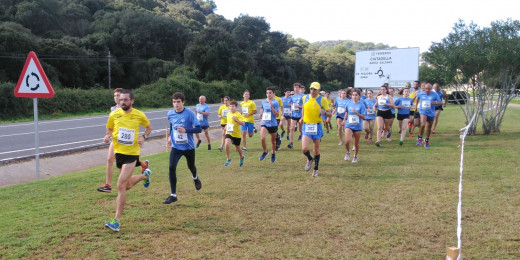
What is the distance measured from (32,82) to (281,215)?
6.30 meters

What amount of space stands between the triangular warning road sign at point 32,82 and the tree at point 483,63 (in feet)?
47.8

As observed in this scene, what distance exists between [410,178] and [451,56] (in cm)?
919

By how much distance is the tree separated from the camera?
51.1 feet

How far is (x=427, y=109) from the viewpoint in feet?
44.4

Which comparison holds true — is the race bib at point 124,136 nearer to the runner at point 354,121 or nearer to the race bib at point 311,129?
the race bib at point 311,129

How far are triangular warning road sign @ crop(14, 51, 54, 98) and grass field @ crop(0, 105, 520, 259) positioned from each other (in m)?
2.06

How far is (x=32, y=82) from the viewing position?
8.73 meters

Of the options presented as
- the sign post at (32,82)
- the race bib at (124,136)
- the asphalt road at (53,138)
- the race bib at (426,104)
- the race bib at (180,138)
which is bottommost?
the asphalt road at (53,138)

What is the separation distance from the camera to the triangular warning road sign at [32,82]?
8602 millimetres

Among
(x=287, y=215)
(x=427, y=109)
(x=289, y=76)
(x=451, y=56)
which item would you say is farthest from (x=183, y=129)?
(x=289, y=76)

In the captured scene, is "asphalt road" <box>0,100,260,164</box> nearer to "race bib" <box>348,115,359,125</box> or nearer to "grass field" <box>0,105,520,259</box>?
"grass field" <box>0,105,520,259</box>

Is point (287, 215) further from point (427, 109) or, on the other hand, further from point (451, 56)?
point (451, 56)

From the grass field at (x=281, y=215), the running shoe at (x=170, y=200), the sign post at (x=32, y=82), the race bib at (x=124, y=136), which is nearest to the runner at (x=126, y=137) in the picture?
the race bib at (x=124, y=136)

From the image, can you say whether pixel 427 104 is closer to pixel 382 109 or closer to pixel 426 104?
pixel 426 104
